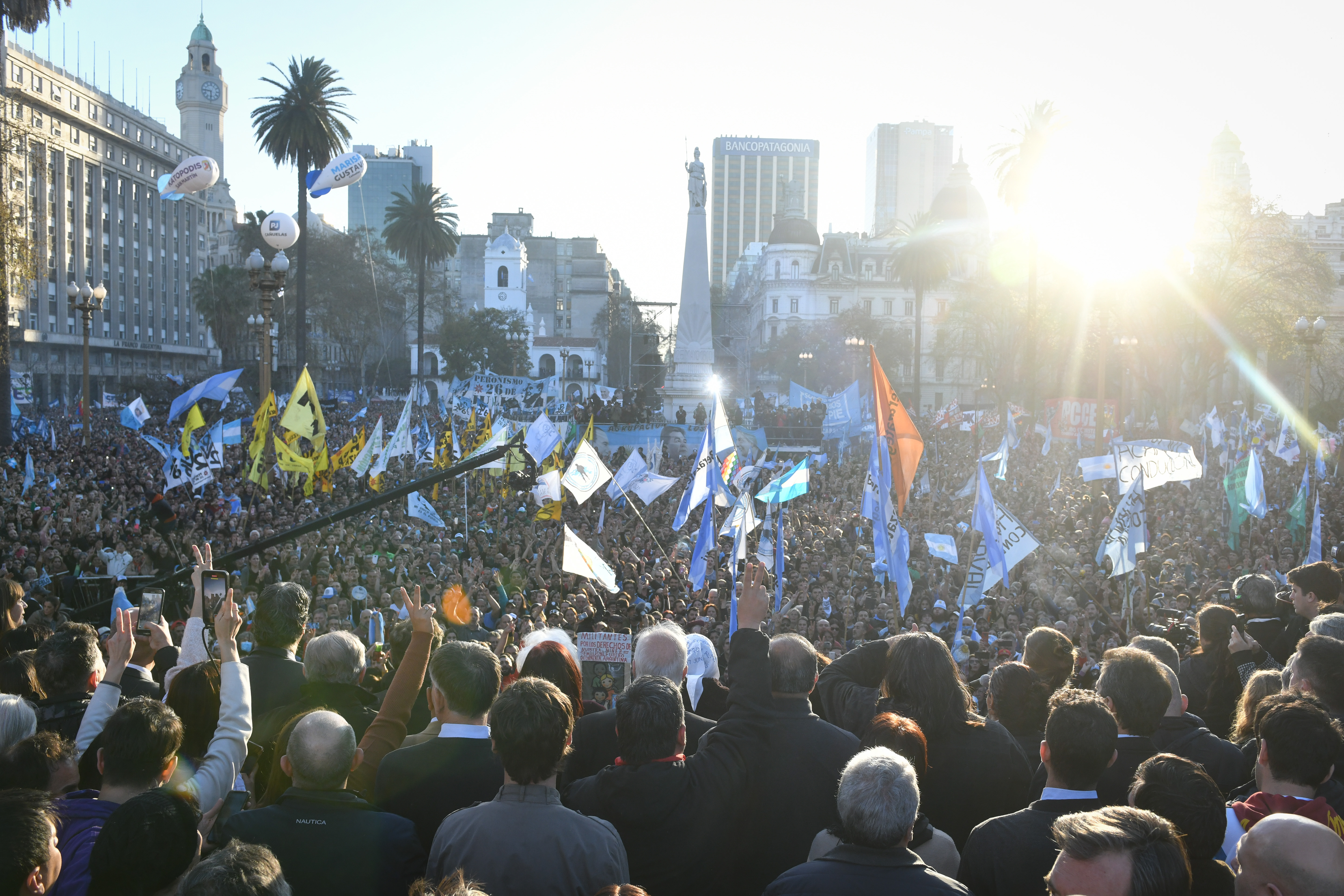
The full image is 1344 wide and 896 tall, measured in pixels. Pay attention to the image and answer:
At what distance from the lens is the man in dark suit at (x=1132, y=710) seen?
3.58 m

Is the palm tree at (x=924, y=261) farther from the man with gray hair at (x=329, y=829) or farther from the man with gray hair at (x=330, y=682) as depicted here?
the man with gray hair at (x=329, y=829)

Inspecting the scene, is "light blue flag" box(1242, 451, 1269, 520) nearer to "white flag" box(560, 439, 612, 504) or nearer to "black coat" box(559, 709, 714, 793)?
"white flag" box(560, 439, 612, 504)

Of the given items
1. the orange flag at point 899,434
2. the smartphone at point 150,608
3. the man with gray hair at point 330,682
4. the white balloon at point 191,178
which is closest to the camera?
the man with gray hair at point 330,682

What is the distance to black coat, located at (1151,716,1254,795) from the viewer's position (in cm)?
375

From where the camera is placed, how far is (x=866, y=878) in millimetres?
2572

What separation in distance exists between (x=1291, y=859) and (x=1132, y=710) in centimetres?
141

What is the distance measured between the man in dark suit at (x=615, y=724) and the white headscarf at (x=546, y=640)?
10.1 inches

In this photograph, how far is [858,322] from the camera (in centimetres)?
7569

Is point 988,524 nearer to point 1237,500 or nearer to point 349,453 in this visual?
point 1237,500

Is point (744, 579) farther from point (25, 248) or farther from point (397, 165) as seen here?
point (397, 165)

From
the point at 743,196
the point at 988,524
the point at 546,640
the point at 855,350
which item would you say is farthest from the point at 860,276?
the point at 743,196

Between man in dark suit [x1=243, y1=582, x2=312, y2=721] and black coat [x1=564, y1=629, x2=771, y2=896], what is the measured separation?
5.16ft

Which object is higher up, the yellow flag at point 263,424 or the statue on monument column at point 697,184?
the statue on monument column at point 697,184

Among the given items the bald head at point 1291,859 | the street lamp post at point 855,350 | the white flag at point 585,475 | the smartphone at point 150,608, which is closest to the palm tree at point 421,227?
the street lamp post at point 855,350
